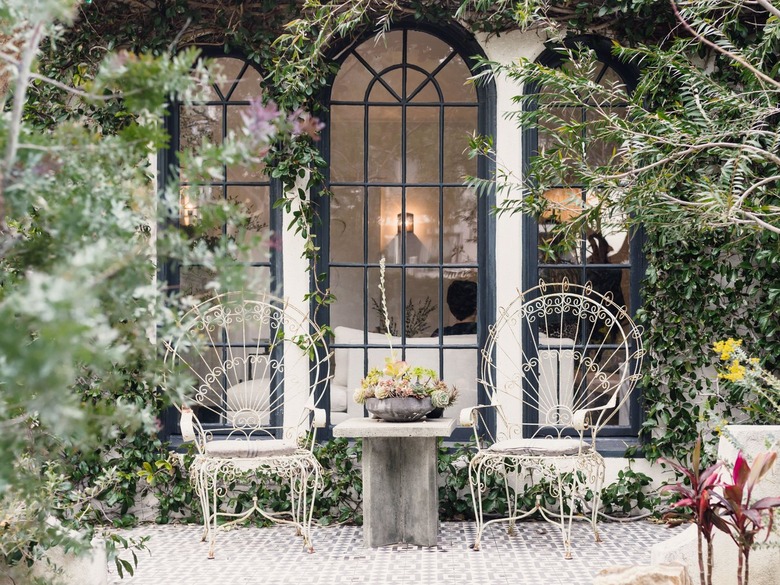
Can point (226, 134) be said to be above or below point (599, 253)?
above

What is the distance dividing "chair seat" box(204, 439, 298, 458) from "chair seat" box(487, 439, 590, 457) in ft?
3.83

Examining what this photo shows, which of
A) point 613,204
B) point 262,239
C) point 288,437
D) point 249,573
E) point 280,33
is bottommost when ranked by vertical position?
point 249,573

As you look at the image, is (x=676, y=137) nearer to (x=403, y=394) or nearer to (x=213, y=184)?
(x=403, y=394)

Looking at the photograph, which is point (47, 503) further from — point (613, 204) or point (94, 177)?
point (613, 204)

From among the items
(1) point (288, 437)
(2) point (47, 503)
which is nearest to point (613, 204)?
(1) point (288, 437)

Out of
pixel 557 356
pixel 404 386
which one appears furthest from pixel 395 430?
pixel 557 356

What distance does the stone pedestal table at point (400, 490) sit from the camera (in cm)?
Result: 484

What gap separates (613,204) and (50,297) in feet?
12.4

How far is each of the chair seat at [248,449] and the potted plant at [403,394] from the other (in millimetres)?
496

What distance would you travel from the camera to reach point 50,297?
1.22 meters

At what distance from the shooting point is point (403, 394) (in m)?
4.75

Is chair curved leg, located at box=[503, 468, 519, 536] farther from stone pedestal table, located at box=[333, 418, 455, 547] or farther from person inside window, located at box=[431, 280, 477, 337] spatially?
person inside window, located at box=[431, 280, 477, 337]

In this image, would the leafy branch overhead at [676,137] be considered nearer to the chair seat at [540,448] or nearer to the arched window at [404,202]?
the arched window at [404,202]

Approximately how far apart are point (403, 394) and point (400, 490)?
0.56 m
